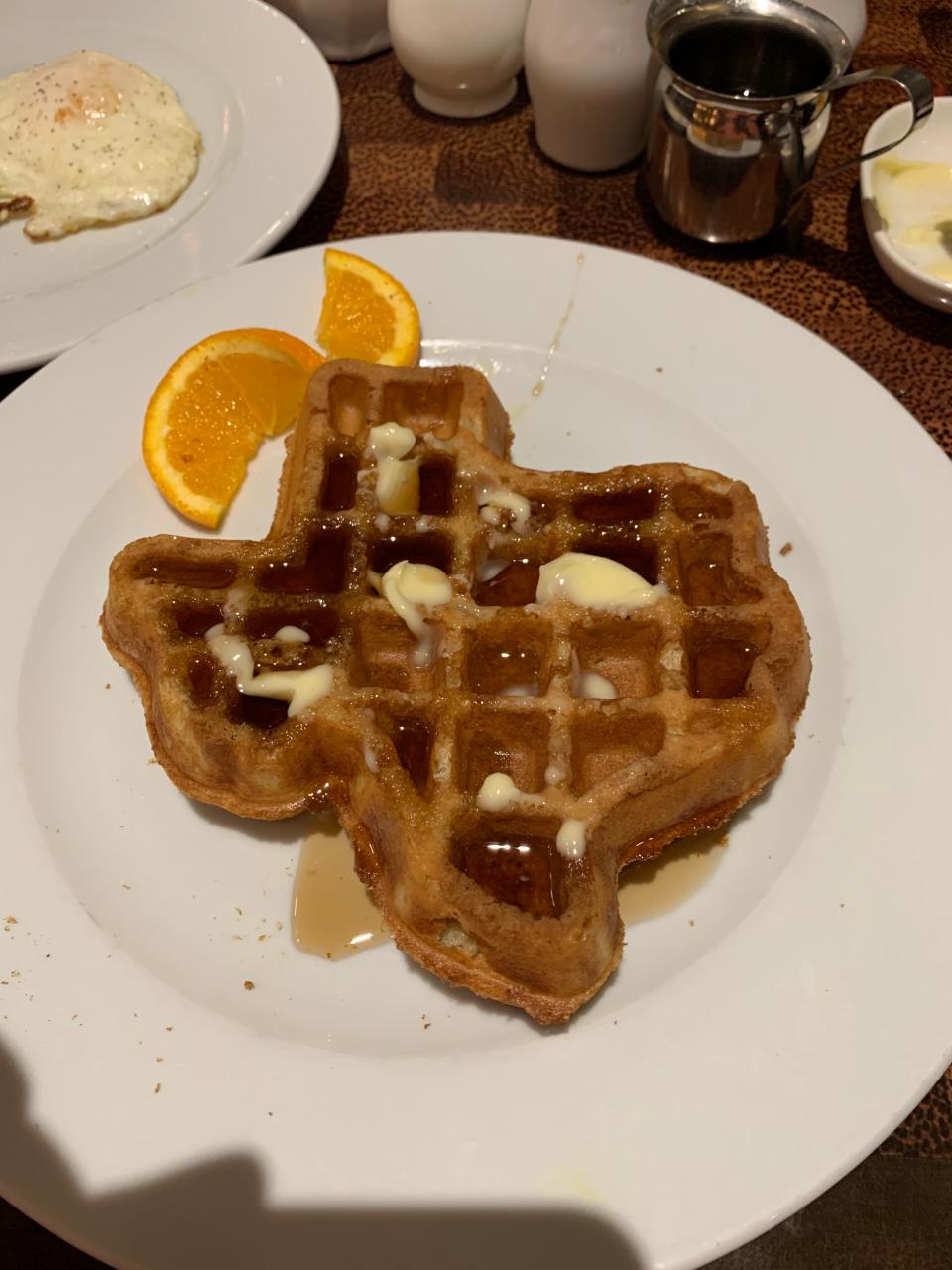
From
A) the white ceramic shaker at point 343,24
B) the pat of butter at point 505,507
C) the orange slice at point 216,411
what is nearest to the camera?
the pat of butter at point 505,507

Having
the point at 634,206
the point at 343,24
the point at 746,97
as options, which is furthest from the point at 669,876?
the point at 343,24

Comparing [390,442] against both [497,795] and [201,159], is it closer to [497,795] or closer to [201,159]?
[497,795]

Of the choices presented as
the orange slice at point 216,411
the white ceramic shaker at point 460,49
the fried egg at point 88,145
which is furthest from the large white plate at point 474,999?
the white ceramic shaker at point 460,49

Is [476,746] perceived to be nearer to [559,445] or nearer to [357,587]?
[357,587]

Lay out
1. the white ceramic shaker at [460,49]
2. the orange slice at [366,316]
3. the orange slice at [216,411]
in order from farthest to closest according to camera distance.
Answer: the white ceramic shaker at [460,49], the orange slice at [366,316], the orange slice at [216,411]

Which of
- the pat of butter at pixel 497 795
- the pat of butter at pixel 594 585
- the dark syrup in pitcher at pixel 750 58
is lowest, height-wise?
the pat of butter at pixel 497 795

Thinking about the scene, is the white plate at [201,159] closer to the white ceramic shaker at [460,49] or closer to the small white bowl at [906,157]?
the white ceramic shaker at [460,49]

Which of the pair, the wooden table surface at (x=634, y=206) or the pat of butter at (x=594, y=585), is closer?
the pat of butter at (x=594, y=585)
